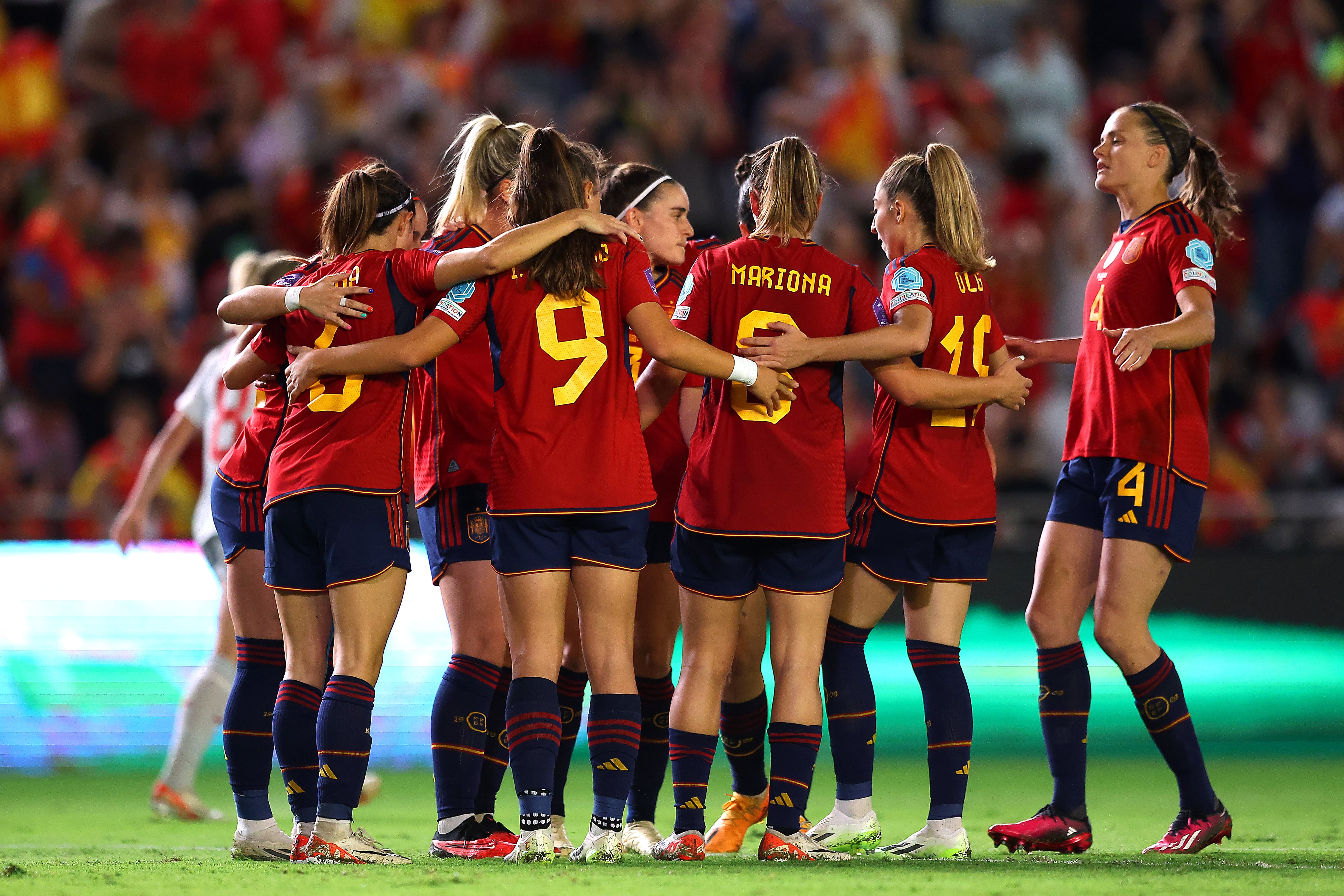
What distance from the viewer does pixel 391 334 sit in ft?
15.5

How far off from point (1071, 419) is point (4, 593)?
18.7ft

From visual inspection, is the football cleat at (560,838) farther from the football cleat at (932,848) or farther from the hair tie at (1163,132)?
the hair tie at (1163,132)

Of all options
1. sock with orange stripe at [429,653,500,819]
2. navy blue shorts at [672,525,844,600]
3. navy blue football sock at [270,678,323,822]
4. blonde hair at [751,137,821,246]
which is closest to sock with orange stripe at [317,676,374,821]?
navy blue football sock at [270,678,323,822]

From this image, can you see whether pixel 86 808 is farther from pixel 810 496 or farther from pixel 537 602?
pixel 810 496

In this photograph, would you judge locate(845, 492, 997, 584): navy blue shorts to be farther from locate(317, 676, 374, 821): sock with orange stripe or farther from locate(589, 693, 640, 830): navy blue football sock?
locate(317, 676, 374, 821): sock with orange stripe

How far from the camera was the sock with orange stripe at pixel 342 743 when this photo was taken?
4492 mm

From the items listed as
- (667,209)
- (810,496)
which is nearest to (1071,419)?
(810,496)

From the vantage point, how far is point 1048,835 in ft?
16.6

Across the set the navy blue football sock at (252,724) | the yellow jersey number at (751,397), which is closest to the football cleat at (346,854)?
the navy blue football sock at (252,724)

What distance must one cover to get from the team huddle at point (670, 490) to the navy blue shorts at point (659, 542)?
0.01 meters

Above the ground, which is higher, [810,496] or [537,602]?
[810,496]

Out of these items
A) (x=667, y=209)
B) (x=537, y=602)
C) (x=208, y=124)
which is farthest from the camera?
(x=208, y=124)

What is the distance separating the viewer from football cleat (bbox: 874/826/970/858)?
4.86 metres

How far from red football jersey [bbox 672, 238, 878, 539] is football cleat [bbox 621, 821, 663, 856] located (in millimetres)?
993
